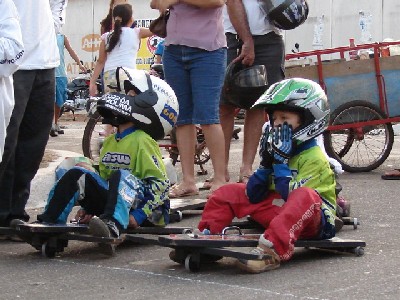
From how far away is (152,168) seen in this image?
21.0ft

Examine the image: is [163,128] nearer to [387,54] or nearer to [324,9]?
[387,54]

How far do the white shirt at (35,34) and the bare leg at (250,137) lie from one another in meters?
2.46

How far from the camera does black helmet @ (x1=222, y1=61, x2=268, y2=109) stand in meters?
8.85

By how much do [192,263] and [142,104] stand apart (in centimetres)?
124

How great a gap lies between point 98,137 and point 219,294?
20.1ft

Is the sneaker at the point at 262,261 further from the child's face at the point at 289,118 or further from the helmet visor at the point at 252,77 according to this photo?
the helmet visor at the point at 252,77

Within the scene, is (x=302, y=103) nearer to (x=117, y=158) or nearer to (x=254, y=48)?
(x=117, y=158)

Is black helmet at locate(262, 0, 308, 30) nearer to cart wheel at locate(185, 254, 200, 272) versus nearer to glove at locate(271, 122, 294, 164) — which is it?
glove at locate(271, 122, 294, 164)

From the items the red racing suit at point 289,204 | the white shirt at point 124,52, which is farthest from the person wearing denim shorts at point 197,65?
the white shirt at point 124,52

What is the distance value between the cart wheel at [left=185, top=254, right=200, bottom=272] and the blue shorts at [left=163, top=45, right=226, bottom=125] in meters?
2.70

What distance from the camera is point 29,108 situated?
7.09 metres

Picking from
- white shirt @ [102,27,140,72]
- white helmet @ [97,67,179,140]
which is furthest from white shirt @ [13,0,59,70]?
white shirt @ [102,27,140,72]

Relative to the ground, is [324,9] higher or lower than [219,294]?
higher

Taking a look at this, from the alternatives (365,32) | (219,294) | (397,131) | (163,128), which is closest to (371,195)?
(163,128)
